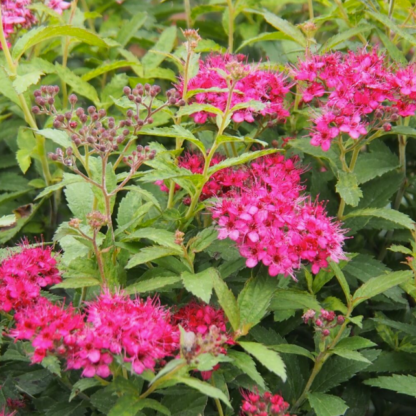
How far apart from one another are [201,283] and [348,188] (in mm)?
542

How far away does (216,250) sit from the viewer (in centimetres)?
164

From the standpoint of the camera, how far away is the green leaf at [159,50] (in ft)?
7.83

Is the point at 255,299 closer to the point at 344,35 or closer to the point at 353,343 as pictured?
the point at 353,343

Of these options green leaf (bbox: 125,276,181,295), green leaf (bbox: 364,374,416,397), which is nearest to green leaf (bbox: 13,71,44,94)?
green leaf (bbox: 125,276,181,295)

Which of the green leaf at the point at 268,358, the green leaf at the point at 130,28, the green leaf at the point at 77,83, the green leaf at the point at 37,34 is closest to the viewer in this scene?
the green leaf at the point at 268,358

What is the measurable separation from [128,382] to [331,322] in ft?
1.56

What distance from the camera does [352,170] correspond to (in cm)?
191

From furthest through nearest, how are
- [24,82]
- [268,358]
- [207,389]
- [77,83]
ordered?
[77,83] → [24,82] → [268,358] → [207,389]

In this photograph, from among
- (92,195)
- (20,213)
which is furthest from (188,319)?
(20,213)

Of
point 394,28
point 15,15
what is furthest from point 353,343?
point 15,15

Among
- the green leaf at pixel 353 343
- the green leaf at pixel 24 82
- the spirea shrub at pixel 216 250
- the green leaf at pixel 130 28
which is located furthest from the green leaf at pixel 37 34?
the green leaf at pixel 353 343

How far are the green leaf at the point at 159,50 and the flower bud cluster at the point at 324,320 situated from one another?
1.17m

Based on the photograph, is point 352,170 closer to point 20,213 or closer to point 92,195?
point 92,195

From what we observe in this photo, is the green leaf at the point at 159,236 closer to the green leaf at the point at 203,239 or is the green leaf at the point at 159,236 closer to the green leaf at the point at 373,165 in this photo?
the green leaf at the point at 203,239
